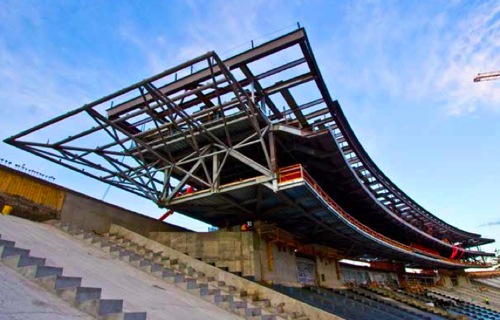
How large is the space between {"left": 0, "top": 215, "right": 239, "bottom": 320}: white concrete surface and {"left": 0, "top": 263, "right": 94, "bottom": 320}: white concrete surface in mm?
1472

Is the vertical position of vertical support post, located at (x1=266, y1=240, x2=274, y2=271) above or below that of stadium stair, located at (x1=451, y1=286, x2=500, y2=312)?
above

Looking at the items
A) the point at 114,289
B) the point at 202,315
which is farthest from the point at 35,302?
the point at 202,315

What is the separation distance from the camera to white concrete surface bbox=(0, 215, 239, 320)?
25.8ft

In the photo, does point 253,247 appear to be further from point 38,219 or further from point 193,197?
point 38,219

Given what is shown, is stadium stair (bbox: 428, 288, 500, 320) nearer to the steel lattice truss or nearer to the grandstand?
the grandstand

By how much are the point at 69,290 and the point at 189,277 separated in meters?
8.59

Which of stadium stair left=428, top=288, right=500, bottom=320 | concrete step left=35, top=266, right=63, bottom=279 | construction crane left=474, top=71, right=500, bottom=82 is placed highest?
construction crane left=474, top=71, right=500, bottom=82

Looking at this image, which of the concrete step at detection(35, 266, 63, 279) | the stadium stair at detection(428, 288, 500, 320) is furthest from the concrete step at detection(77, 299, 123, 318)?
the stadium stair at detection(428, 288, 500, 320)

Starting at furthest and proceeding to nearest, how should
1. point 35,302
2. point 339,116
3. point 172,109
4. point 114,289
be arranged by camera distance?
point 339,116, point 172,109, point 114,289, point 35,302

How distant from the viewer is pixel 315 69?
56.1ft

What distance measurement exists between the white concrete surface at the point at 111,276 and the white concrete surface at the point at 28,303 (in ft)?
4.83

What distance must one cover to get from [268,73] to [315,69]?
8.97ft

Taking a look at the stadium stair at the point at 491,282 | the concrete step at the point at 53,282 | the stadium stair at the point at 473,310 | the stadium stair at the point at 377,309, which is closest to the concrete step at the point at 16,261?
the concrete step at the point at 53,282

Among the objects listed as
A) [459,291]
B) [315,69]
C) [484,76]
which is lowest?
[459,291]
